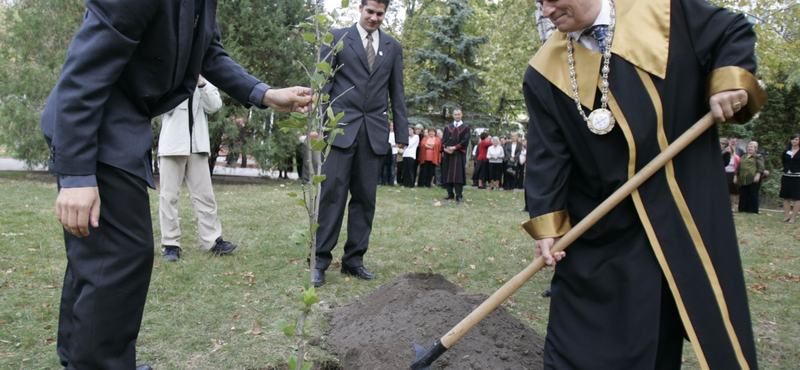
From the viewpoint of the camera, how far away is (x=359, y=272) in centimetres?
528

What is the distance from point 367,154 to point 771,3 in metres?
13.8

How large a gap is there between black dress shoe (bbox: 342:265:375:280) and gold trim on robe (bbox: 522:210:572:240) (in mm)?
2956

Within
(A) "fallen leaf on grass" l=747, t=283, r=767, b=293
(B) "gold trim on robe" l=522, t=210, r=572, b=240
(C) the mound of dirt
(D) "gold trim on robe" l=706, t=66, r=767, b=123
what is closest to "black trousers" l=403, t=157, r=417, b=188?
(A) "fallen leaf on grass" l=747, t=283, r=767, b=293

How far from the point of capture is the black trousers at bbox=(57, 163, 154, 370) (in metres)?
2.11

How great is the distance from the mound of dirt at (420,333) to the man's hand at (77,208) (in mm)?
1656

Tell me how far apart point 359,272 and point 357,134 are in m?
1.30

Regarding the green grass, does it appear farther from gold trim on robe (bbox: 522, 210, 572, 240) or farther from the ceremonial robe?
the ceremonial robe

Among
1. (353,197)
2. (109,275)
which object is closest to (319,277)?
(353,197)

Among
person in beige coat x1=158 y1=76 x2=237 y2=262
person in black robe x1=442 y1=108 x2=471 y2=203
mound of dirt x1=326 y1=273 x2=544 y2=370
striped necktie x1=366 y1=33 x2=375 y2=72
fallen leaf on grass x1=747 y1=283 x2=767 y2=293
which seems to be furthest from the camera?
person in black robe x1=442 y1=108 x2=471 y2=203

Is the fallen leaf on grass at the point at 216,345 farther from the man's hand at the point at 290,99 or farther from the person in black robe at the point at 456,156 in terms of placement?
the person in black robe at the point at 456,156

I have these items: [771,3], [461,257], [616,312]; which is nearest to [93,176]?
[616,312]

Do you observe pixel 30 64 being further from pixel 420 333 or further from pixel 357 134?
pixel 420 333

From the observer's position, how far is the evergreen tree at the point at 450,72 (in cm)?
2339

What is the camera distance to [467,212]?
1113 centimetres
